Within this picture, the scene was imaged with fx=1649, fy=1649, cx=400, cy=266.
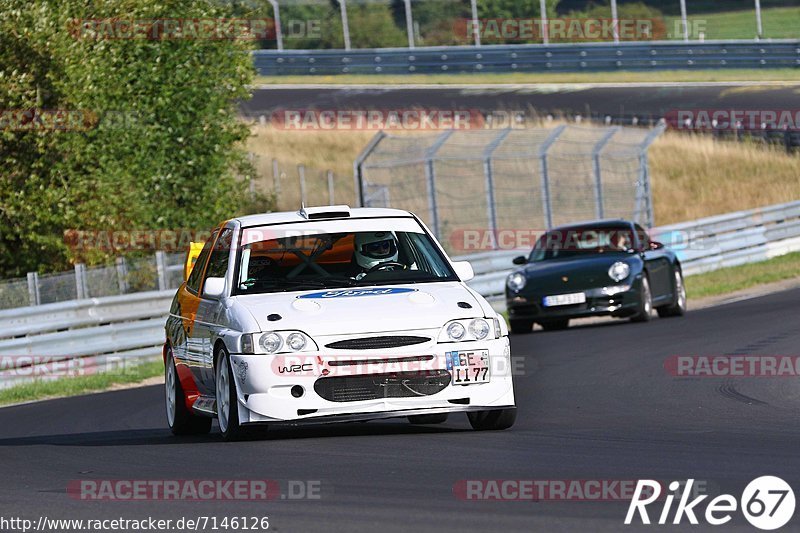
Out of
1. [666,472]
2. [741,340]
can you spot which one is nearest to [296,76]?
[741,340]

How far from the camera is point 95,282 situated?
66.5 ft

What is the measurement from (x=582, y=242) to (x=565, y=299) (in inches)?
54.5

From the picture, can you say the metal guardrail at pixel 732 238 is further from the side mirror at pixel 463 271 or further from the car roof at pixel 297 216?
the side mirror at pixel 463 271

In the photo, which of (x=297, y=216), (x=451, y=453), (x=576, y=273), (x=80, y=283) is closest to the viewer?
(x=451, y=453)

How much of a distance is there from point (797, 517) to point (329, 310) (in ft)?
12.7

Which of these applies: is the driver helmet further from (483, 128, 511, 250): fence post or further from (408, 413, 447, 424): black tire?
(483, 128, 511, 250): fence post

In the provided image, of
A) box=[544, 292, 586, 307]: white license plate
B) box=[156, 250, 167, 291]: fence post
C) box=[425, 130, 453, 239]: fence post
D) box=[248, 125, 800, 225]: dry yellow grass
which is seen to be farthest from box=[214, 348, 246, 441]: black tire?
box=[248, 125, 800, 225]: dry yellow grass

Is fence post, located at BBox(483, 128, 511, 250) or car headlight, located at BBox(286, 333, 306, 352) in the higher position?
car headlight, located at BBox(286, 333, 306, 352)

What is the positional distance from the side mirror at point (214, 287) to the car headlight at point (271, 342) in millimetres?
954

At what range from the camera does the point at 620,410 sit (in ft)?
37.9

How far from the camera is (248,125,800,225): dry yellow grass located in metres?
37.6

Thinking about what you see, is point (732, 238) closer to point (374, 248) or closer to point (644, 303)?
point (644, 303)

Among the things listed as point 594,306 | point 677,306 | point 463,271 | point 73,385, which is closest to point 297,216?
point 463,271

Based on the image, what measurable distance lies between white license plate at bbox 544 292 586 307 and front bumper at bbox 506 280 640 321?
42 mm
